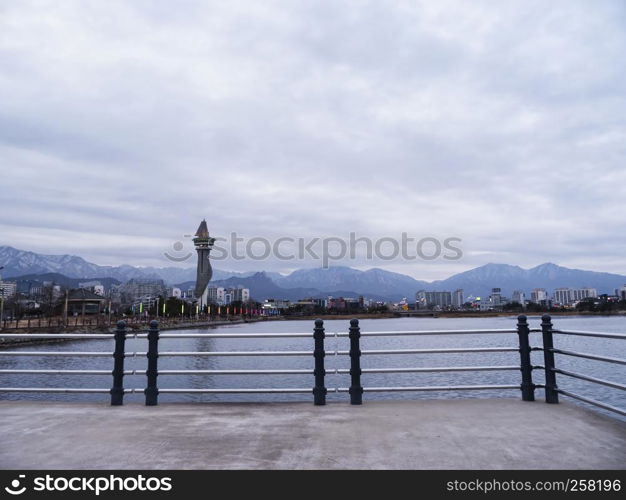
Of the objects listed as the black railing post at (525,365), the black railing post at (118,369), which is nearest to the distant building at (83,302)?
the black railing post at (118,369)

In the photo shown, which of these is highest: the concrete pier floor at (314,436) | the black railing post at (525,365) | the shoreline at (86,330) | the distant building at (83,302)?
the distant building at (83,302)

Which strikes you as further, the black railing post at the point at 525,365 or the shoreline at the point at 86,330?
the shoreline at the point at 86,330

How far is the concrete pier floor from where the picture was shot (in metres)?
4.98

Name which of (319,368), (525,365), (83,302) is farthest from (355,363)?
(83,302)

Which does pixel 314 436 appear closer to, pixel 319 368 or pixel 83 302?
pixel 319 368

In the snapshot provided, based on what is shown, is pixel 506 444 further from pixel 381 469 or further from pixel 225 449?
pixel 225 449

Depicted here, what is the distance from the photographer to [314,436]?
5.89 meters

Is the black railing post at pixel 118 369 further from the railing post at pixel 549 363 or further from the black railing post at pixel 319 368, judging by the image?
the railing post at pixel 549 363

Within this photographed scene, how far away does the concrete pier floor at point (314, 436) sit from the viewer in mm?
4984

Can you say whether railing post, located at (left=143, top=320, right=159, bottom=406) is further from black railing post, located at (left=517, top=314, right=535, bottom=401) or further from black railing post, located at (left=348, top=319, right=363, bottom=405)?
black railing post, located at (left=517, top=314, right=535, bottom=401)
